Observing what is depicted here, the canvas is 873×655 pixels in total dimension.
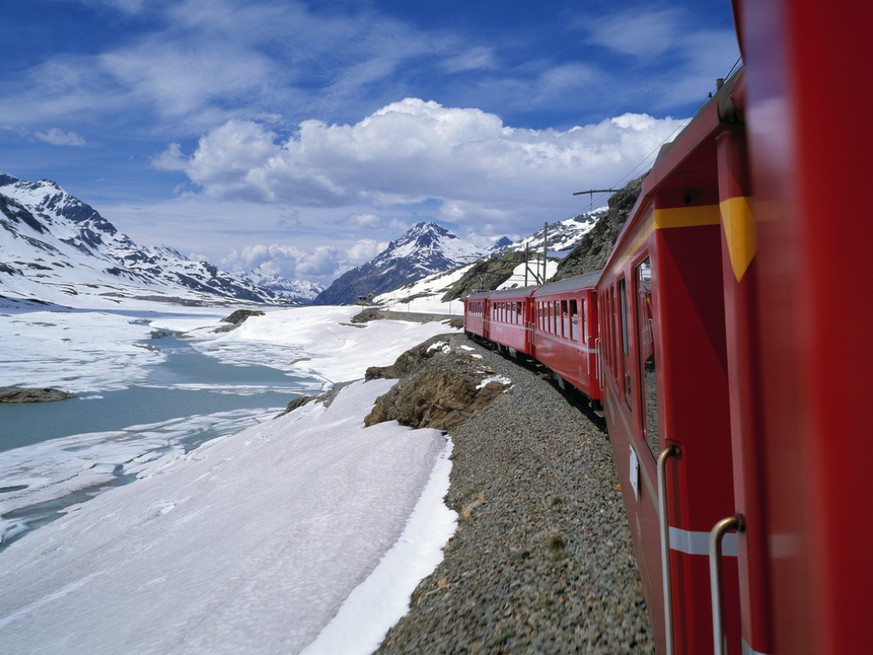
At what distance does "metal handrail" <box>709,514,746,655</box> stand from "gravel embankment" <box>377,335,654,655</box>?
120 inches

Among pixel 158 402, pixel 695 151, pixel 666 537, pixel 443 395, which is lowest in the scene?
pixel 158 402

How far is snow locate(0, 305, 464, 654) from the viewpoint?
6.82 m

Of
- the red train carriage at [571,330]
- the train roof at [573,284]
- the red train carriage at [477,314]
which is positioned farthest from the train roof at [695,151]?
the red train carriage at [477,314]

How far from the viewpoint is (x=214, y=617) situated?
6.95 m

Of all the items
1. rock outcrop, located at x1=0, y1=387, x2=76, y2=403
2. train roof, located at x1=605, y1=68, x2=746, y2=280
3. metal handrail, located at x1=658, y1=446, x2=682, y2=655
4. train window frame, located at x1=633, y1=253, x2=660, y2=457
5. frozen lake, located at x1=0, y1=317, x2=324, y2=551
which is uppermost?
train roof, located at x1=605, y1=68, x2=746, y2=280

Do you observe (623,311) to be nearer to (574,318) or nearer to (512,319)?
(574,318)

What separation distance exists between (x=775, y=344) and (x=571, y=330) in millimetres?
11502

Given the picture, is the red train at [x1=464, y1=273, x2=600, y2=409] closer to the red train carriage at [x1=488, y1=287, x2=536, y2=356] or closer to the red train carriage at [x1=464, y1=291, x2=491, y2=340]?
the red train carriage at [x1=488, y1=287, x2=536, y2=356]

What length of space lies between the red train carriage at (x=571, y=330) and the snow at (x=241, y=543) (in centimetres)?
337

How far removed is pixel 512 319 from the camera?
2145 cm

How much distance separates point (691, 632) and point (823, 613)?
5.65ft

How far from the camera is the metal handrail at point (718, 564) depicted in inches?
66.3

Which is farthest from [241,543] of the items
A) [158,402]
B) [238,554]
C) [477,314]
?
[158,402]

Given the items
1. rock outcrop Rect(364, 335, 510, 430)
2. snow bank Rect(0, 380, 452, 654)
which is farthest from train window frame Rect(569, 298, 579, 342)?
snow bank Rect(0, 380, 452, 654)
